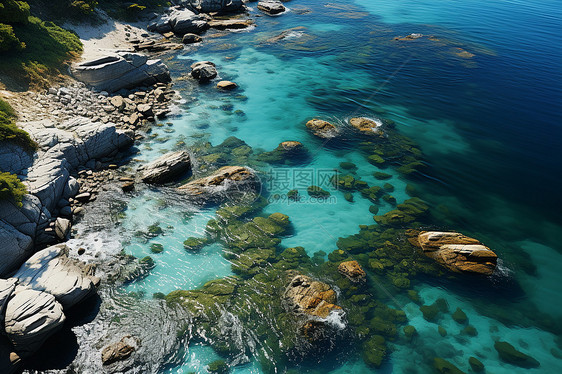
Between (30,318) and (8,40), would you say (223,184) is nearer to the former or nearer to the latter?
(30,318)

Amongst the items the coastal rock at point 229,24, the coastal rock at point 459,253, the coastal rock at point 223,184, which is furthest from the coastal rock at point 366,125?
the coastal rock at point 229,24

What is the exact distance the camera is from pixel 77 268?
14.3m

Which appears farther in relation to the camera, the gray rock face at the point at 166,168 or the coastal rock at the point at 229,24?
the coastal rock at the point at 229,24

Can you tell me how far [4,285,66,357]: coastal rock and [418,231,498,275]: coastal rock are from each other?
18576 mm

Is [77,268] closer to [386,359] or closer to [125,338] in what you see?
[125,338]

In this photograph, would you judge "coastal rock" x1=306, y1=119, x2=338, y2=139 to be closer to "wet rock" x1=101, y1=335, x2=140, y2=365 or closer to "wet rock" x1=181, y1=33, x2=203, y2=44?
"wet rock" x1=101, y1=335, x2=140, y2=365

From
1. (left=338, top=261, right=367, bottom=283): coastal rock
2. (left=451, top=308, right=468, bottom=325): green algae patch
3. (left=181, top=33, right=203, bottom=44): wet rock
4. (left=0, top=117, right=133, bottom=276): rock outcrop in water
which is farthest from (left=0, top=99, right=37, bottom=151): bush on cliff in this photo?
(left=181, top=33, right=203, bottom=44): wet rock

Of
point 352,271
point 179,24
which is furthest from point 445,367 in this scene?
point 179,24

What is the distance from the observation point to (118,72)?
27062 millimetres

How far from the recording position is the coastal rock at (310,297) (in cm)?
1402

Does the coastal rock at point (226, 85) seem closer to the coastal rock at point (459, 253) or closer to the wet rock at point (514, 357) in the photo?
the coastal rock at point (459, 253)

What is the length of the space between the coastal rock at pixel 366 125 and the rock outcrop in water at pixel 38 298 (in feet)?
75.4

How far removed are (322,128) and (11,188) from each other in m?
21.7

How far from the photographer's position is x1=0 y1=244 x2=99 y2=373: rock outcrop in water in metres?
11.4
